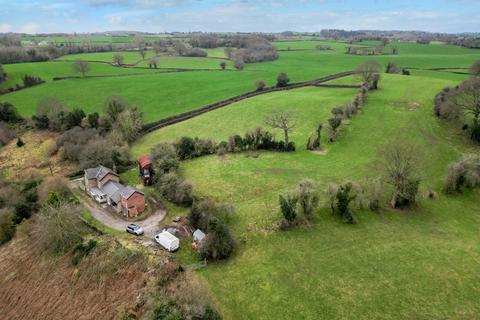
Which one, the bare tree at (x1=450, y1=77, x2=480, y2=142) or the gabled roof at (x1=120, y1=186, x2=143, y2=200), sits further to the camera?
the bare tree at (x1=450, y1=77, x2=480, y2=142)

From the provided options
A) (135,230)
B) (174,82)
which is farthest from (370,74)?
(135,230)

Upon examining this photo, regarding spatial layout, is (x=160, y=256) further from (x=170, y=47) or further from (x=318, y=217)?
(x=170, y=47)

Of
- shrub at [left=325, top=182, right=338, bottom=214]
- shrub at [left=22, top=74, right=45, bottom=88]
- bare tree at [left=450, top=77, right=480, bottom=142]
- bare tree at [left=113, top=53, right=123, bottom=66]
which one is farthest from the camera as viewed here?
bare tree at [left=113, top=53, right=123, bottom=66]

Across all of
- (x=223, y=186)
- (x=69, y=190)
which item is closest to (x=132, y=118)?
(x=69, y=190)

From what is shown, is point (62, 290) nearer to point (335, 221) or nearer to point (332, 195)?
point (335, 221)

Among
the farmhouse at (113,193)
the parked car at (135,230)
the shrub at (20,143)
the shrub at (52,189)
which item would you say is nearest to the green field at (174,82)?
the shrub at (20,143)

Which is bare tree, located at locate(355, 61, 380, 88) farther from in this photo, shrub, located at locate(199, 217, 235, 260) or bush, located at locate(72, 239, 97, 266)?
bush, located at locate(72, 239, 97, 266)

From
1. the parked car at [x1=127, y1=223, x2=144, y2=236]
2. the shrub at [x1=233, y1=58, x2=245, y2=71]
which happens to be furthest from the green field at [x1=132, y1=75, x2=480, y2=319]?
the shrub at [x1=233, y1=58, x2=245, y2=71]
